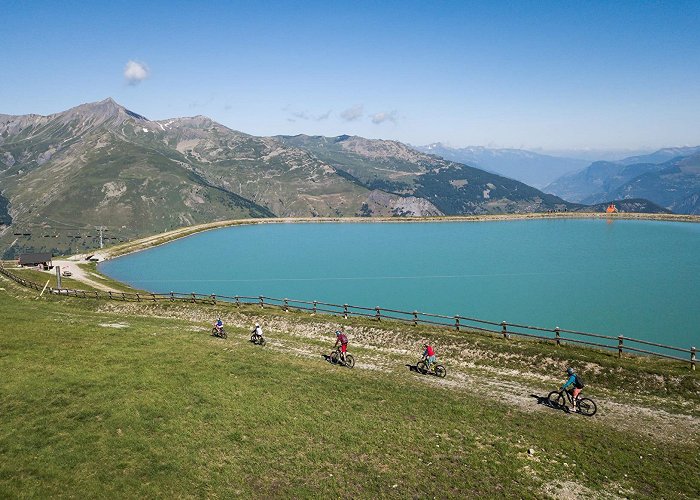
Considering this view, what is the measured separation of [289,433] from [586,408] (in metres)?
17.9

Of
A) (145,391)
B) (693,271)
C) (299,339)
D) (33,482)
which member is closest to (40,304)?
(299,339)

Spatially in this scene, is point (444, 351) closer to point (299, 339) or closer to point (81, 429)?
point (299, 339)

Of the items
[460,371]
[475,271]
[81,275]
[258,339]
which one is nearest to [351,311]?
[258,339]

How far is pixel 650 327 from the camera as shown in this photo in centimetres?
5709

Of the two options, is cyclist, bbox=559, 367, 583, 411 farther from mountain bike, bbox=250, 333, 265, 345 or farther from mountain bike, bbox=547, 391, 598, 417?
mountain bike, bbox=250, 333, 265, 345

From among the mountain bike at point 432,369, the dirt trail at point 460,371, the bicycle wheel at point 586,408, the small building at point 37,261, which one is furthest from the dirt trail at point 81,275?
the bicycle wheel at point 586,408

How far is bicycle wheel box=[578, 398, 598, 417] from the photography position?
27.0m

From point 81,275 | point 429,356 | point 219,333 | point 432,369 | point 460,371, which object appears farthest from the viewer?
point 81,275

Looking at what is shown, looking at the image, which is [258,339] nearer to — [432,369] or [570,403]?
[432,369]

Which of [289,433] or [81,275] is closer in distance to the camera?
[289,433]

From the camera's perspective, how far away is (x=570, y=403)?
27734 mm

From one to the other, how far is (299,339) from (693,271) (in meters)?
89.3

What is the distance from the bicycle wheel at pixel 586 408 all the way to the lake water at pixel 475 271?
1252 inches

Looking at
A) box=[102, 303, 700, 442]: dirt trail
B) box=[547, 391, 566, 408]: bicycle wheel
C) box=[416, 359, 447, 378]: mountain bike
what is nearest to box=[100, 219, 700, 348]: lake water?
box=[102, 303, 700, 442]: dirt trail
